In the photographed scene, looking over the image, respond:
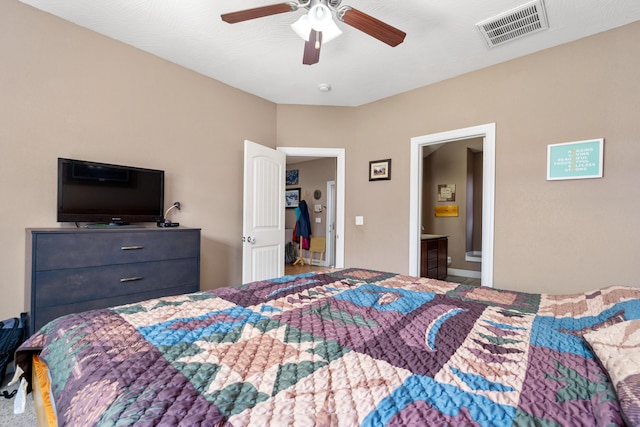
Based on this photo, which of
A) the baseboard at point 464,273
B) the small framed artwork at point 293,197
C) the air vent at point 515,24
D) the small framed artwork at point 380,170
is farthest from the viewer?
the small framed artwork at point 293,197

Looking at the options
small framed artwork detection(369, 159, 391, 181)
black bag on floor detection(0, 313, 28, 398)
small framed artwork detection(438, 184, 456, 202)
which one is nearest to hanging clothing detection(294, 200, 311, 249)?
→ small framed artwork detection(438, 184, 456, 202)

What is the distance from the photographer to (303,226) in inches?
270

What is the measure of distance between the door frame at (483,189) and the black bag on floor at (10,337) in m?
3.29

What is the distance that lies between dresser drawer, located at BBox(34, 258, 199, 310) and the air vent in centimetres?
302

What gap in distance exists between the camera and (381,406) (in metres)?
0.62

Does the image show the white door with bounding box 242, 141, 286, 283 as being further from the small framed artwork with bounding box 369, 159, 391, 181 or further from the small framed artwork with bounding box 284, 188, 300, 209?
the small framed artwork with bounding box 284, 188, 300, 209

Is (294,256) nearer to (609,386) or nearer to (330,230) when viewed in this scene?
(330,230)

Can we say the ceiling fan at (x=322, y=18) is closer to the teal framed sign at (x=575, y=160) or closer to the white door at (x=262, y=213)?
the white door at (x=262, y=213)

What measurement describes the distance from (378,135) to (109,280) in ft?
10.1

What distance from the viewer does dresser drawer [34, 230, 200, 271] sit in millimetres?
1864

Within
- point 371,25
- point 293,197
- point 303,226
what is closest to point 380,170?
point 371,25

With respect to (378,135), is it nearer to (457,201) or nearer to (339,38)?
(339,38)

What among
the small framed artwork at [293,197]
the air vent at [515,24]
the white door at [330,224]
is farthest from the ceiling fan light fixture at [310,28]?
the small framed artwork at [293,197]

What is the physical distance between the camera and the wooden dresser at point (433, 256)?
3.85 m
